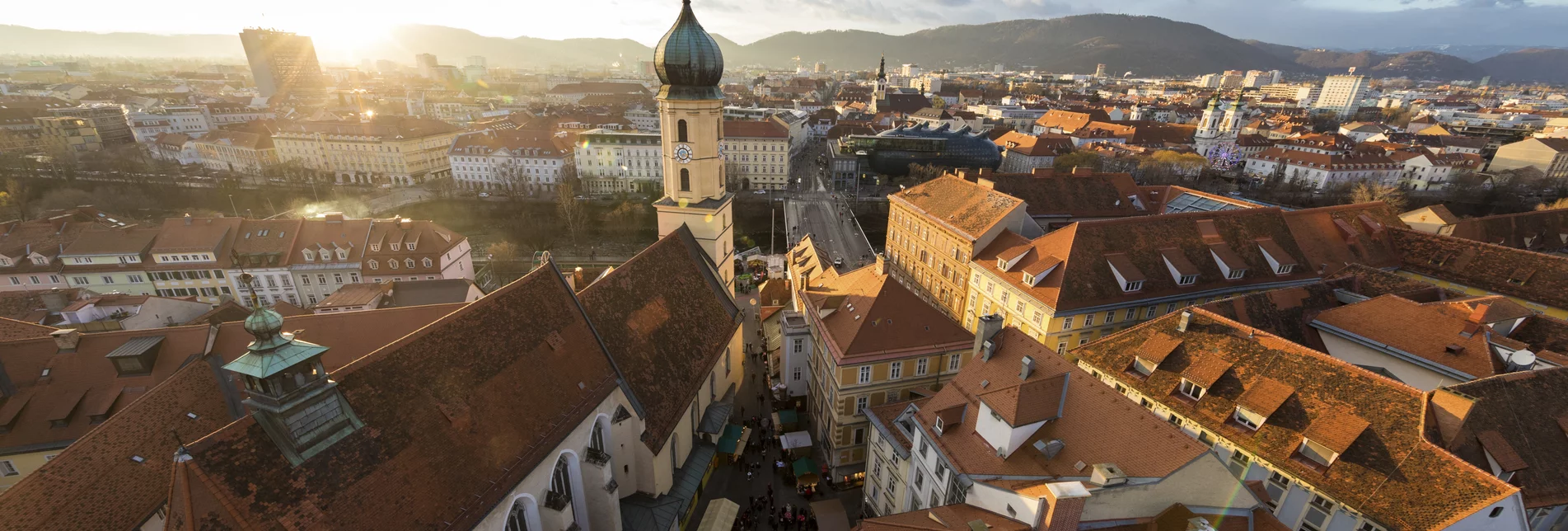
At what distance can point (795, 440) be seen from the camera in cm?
2898

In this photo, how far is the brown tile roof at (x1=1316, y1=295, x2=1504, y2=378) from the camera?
20452mm

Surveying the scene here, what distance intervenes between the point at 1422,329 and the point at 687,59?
107 feet

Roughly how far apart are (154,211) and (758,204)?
86619 millimetres

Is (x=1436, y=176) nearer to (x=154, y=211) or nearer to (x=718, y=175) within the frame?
(x=718, y=175)

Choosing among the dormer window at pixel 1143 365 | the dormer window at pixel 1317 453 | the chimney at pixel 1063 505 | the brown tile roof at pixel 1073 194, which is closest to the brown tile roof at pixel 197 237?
the chimney at pixel 1063 505

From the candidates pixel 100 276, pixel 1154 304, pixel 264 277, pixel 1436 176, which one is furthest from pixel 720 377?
pixel 1436 176

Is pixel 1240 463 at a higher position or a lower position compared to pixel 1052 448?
lower

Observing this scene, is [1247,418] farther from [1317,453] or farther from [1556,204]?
[1556,204]

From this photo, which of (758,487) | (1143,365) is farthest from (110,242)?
(1143,365)

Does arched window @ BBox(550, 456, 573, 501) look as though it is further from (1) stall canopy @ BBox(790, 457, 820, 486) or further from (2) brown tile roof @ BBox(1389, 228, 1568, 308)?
(2) brown tile roof @ BBox(1389, 228, 1568, 308)

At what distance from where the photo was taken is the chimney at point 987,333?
20938mm

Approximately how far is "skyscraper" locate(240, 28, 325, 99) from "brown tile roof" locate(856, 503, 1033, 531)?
735 ft

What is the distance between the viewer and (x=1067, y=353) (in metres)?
31.3

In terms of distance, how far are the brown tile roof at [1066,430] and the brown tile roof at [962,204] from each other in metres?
19.4
